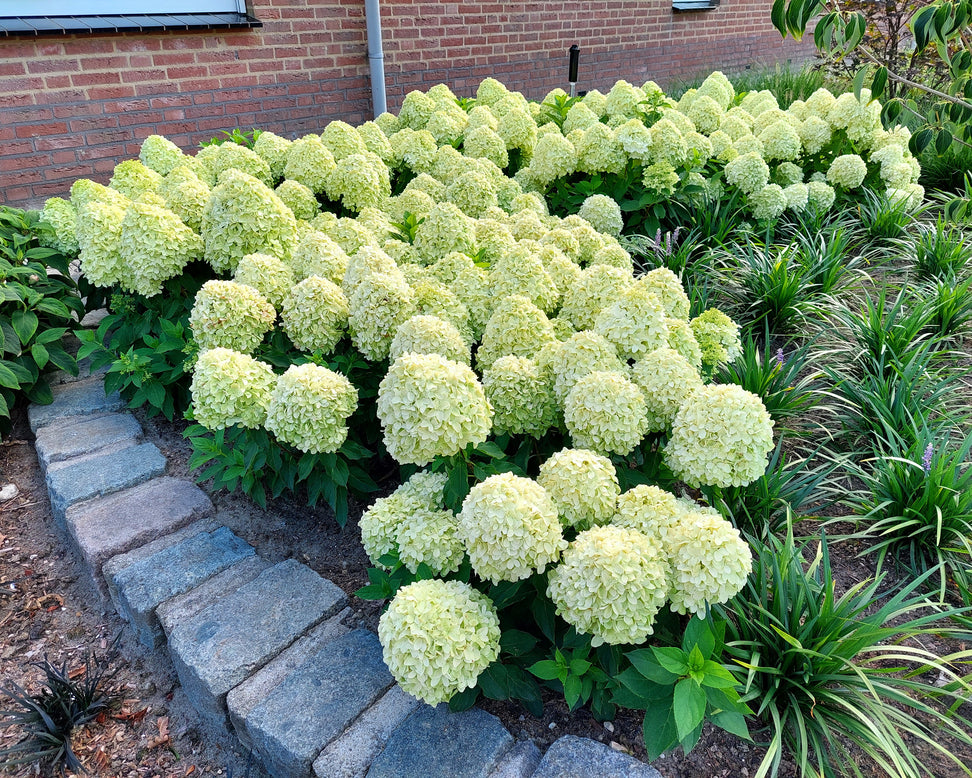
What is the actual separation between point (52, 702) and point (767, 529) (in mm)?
2046

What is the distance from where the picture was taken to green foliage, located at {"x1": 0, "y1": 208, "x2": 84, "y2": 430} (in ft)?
8.30

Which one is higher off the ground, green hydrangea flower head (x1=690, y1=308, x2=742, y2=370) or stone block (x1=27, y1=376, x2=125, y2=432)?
green hydrangea flower head (x1=690, y1=308, x2=742, y2=370)

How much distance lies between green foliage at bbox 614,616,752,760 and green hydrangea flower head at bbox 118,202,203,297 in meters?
2.04

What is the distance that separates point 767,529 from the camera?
2.01 m

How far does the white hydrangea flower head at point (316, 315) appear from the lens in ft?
6.90

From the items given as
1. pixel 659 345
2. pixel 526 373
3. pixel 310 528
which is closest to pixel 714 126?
pixel 659 345

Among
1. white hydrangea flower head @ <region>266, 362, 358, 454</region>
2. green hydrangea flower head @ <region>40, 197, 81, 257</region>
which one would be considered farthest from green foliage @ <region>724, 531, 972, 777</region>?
green hydrangea flower head @ <region>40, 197, 81, 257</region>

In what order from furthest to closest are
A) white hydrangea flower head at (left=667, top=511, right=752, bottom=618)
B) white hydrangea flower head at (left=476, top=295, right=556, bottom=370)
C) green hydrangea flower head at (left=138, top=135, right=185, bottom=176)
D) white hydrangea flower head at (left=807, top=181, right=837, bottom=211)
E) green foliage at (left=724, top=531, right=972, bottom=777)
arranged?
white hydrangea flower head at (left=807, top=181, right=837, bottom=211) → green hydrangea flower head at (left=138, top=135, right=185, bottom=176) → white hydrangea flower head at (left=476, top=295, right=556, bottom=370) → green foliage at (left=724, top=531, right=972, bottom=777) → white hydrangea flower head at (left=667, top=511, right=752, bottom=618)

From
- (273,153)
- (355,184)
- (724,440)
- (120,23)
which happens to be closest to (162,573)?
(724,440)

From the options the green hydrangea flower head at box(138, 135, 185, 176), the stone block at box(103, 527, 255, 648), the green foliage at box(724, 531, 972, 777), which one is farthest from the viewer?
the green hydrangea flower head at box(138, 135, 185, 176)

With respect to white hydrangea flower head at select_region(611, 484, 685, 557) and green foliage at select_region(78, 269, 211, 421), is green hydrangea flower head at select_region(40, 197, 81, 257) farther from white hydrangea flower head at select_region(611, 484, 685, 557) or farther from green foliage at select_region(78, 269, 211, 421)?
white hydrangea flower head at select_region(611, 484, 685, 557)

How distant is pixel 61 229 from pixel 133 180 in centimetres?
38

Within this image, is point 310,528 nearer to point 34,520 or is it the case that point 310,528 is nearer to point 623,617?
point 34,520

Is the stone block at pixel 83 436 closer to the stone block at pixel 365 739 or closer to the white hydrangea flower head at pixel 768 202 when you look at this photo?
the stone block at pixel 365 739
